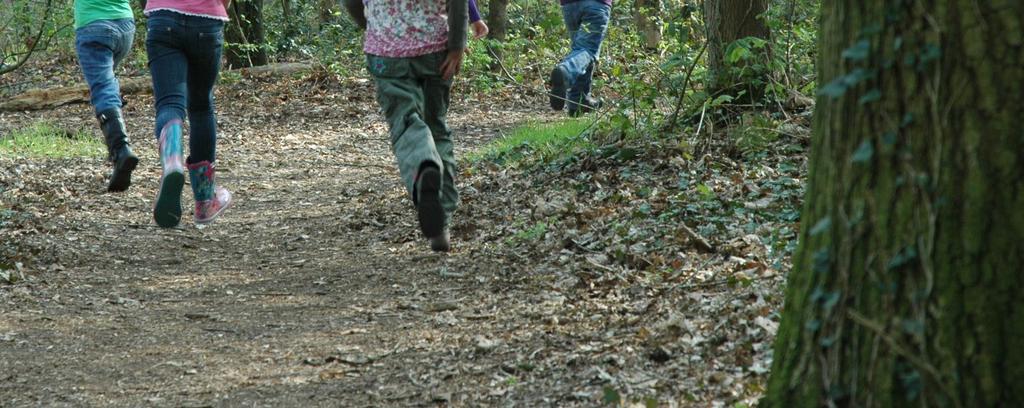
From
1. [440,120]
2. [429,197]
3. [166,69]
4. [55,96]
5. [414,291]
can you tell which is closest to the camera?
[414,291]

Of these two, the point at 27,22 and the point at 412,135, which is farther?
the point at 27,22

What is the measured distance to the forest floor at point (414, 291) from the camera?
3531mm

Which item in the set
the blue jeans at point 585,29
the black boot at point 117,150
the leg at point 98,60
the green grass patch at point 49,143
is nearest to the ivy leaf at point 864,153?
the black boot at point 117,150

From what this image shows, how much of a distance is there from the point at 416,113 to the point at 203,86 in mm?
1614

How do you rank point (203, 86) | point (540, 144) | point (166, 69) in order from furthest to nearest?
1. point (540, 144)
2. point (203, 86)
3. point (166, 69)

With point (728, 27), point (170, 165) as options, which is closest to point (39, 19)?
point (170, 165)

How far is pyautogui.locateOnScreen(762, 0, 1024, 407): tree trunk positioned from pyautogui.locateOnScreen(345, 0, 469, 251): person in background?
10.1 feet

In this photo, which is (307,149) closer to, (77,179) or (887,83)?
(77,179)

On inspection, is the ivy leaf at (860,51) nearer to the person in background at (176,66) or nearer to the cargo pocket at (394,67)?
the cargo pocket at (394,67)

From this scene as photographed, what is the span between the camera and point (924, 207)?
215 centimetres

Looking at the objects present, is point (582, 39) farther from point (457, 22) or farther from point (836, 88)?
point (836, 88)

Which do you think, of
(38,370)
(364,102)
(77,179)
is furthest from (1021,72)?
(364,102)

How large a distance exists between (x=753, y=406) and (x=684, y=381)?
0.38 m

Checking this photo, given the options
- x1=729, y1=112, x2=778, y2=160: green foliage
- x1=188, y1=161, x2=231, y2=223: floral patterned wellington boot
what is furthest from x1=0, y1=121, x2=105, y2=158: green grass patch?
x1=729, y1=112, x2=778, y2=160: green foliage
